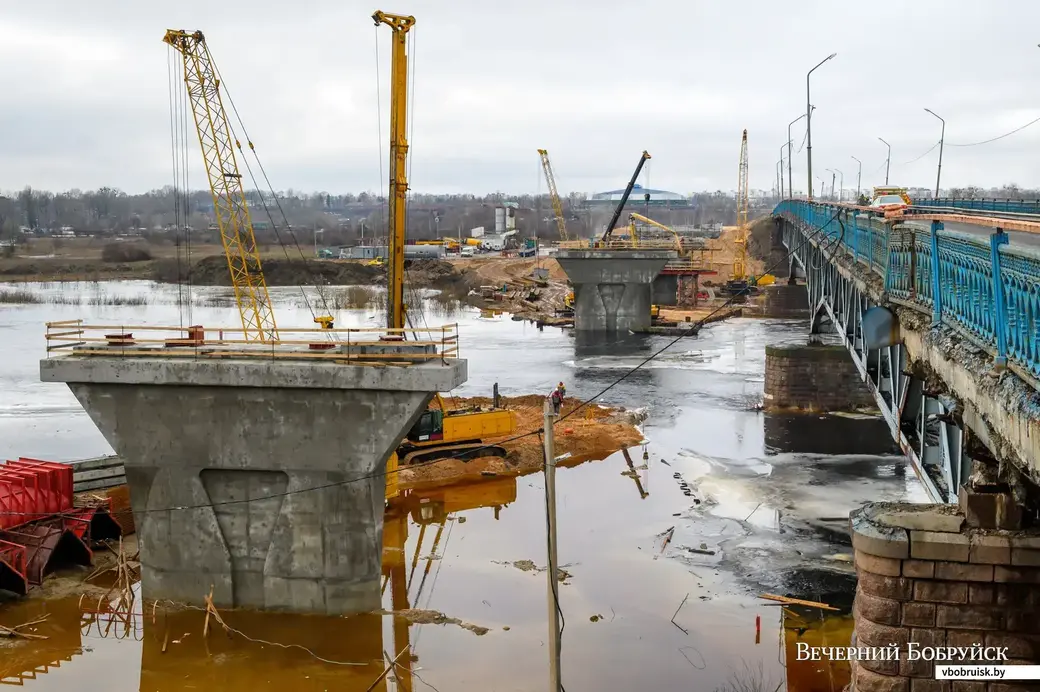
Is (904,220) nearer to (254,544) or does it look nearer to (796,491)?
(254,544)

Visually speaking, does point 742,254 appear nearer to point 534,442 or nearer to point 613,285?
point 613,285

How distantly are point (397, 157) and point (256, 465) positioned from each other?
12406mm

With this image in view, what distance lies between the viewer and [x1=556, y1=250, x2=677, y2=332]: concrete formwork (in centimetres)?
7856

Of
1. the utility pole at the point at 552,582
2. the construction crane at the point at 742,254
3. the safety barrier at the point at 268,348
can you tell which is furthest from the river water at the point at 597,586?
the construction crane at the point at 742,254

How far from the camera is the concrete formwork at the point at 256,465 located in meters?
20.2

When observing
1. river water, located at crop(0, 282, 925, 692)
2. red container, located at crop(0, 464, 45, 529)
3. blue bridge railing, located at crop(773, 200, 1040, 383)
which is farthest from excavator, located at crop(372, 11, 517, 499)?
blue bridge railing, located at crop(773, 200, 1040, 383)

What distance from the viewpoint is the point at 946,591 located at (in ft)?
40.3

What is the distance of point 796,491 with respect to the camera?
31672 mm

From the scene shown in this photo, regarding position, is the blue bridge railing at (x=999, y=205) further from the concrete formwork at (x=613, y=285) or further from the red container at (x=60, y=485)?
the concrete formwork at (x=613, y=285)

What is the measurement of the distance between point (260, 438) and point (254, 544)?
2.25 meters

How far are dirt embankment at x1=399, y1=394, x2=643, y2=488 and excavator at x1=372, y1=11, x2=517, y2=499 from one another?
0.41 m

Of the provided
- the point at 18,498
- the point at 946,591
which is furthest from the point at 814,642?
the point at 18,498

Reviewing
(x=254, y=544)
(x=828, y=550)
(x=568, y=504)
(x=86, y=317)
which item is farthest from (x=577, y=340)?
(x=254, y=544)

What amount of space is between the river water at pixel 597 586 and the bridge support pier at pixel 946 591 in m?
6.26
